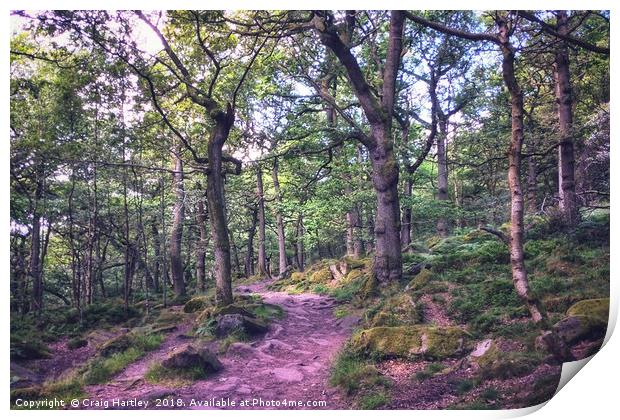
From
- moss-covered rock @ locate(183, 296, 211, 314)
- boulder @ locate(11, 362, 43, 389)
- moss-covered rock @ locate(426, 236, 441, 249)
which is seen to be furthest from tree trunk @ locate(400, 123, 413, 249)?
boulder @ locate(11, 362, 43, 389)

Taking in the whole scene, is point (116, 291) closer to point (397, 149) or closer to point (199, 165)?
point (199, 165)

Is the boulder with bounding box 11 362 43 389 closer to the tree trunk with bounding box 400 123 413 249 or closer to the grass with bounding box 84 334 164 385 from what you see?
the grass with bounding box 84 334 164 385

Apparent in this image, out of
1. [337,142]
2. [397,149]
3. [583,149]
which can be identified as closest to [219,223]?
[337,142]

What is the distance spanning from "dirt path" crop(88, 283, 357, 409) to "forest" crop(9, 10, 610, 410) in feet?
0.08

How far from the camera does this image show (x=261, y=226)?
305 inches

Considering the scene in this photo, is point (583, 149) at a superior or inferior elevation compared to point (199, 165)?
inferior

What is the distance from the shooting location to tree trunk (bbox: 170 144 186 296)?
5.52m

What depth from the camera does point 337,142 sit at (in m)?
5.95

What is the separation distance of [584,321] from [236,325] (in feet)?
13.1

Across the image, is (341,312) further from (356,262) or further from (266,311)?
(356,262)

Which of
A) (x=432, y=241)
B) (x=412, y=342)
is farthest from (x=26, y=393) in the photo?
(x=432, y=241)

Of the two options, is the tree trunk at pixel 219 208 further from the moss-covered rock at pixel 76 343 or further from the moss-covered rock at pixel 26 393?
the moss-covered rock at pixel 26 393
